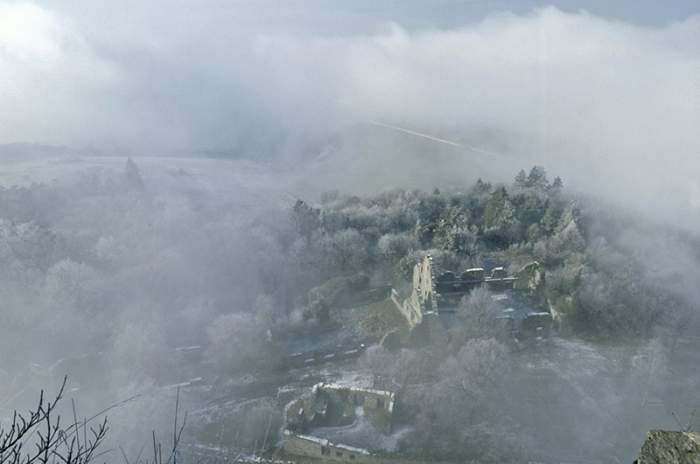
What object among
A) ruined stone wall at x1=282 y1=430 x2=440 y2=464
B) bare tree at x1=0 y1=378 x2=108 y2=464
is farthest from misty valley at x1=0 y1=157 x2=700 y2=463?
bare tree at x1=0 y1=378 x2=108 y2=464

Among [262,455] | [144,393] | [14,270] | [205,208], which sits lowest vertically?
[262,455]

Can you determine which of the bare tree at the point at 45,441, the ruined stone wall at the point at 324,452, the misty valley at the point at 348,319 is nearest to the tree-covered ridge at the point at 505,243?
the misty valley at the point at 348,319

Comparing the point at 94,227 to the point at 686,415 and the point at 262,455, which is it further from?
the point at 686,415

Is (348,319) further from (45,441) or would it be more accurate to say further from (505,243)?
(45,441)

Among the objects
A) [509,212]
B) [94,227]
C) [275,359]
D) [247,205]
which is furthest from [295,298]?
[509,212]

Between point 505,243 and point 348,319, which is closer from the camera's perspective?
point 348,319

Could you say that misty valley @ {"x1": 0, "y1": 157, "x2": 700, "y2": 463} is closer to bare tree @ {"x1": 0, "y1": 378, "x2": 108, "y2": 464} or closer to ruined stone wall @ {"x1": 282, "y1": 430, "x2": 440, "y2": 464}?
ruined stone wall @ {"x1": 282, "y1": 430, "x2": 440, "y2": 464}

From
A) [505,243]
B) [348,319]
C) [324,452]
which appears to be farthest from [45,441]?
[505,243]

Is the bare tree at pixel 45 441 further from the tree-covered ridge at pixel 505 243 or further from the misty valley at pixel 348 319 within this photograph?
the tree-covered ridge at pixel 505 243
